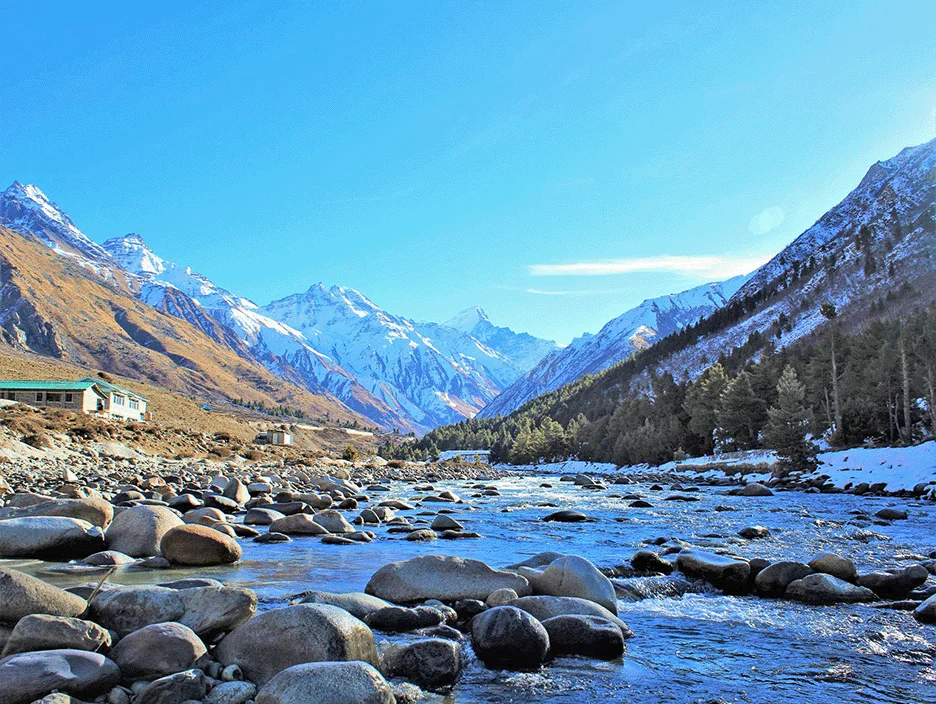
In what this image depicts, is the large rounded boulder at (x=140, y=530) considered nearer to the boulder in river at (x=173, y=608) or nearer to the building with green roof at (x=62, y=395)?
the boulder in river at (x=173, y=608)

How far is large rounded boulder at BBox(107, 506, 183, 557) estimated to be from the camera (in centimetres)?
1442

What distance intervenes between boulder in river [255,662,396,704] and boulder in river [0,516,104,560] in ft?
33.0

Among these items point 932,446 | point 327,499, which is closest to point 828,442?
point 932,446

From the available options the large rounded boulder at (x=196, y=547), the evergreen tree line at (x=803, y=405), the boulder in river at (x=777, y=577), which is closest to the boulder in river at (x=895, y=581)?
the boulder in river at (x=777, y=577)

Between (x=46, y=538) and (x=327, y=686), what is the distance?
35.1ft

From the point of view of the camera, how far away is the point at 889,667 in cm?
841

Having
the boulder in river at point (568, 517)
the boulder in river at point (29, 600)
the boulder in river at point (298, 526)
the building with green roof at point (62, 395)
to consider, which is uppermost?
the building with green roof at point (62, 395)

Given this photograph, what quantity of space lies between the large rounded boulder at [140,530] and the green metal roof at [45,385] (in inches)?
2672

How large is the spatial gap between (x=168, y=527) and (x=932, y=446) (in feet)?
146

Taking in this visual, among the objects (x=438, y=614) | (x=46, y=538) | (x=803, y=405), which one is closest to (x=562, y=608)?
(x=438, y=614)

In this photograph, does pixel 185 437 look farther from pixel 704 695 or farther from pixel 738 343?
pixel 738 343

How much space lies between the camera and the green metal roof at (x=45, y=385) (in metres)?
72.9

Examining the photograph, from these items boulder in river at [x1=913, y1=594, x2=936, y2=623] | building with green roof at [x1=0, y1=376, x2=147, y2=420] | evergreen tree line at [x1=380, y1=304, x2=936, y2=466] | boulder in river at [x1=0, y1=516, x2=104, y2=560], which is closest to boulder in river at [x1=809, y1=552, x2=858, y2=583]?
boulder in river at [x1=913, y1=594, x2=936, y2=623]

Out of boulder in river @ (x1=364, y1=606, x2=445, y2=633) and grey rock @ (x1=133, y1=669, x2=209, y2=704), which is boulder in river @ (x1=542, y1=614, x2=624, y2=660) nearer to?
boulder in river @ (x1=364, y1=606, x2=445, y2=633)
